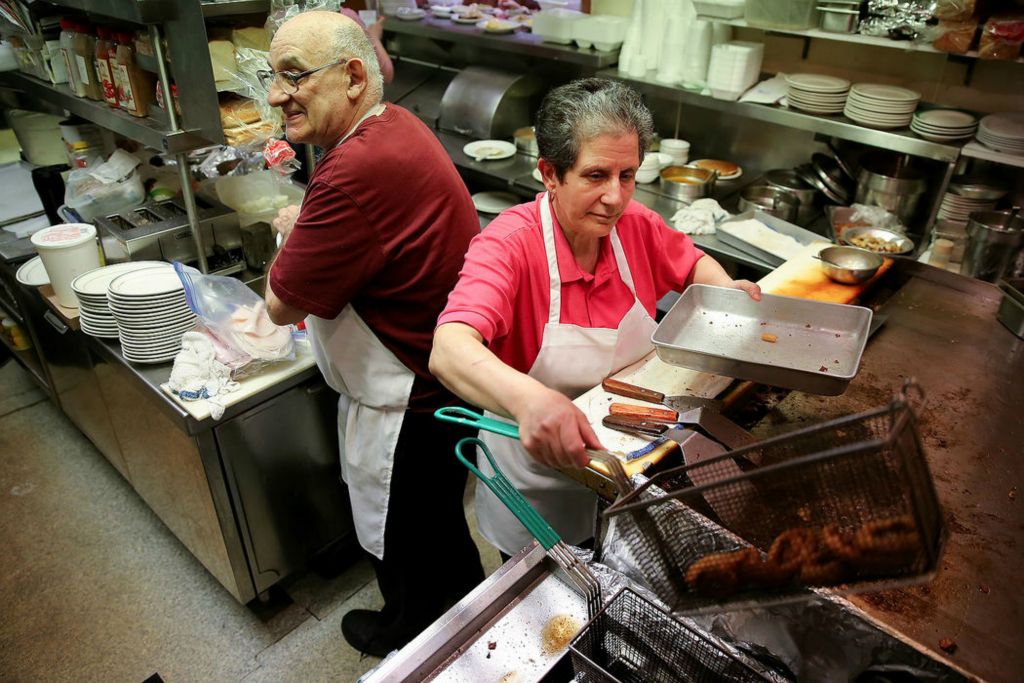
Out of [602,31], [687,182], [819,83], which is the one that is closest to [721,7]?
[819,83]

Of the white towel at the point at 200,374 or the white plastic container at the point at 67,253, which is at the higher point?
the white plastic container at the point at 67,253

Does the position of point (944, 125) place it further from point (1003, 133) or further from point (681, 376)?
point (681, 376)

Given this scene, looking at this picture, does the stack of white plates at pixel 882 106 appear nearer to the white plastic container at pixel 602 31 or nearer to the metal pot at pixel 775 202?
the metal pot at pixel 775 202

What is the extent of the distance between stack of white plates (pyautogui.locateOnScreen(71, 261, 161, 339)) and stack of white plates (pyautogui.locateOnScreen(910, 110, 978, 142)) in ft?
10.2

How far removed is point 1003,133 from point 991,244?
46cm

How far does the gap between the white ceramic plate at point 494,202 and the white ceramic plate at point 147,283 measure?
1.72 meters

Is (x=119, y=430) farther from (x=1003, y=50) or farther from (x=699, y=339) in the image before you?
(x=1003, y=50)

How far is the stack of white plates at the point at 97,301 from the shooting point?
2.37 m

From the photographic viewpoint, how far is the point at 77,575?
2.83m

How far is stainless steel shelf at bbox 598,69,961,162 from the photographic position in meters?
2.93

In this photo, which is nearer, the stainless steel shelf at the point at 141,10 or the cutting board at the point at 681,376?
the cutting board at the point at 681,376

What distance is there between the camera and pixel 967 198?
3.02 m

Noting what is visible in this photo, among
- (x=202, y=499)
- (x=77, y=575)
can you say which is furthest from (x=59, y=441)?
(x=202, y=499)

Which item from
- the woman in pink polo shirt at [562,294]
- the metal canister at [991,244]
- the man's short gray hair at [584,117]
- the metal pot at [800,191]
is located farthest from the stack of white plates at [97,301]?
the metal canister at [991,244]
